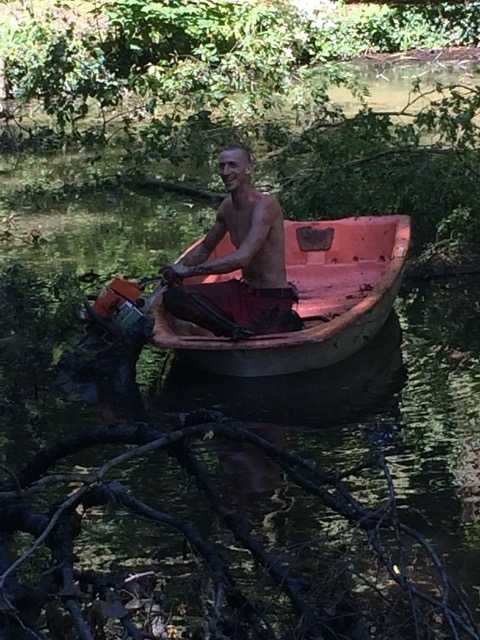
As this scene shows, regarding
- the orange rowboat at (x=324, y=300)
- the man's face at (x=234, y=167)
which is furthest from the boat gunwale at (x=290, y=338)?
the man's face at (x=234, y=167)

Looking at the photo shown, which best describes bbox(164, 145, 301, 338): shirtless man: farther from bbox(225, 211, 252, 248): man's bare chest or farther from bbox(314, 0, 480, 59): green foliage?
bbox(314, 0, 480, 59): green foliage

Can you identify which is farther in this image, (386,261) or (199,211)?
(199,211)

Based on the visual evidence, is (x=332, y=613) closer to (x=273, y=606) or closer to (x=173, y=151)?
(x=273, y=606)

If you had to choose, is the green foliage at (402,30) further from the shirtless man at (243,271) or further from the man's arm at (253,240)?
the man's arm at (253,240)

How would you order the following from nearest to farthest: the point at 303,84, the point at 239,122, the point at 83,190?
the point at 83,190, the point at 239,122, the point at 303,84

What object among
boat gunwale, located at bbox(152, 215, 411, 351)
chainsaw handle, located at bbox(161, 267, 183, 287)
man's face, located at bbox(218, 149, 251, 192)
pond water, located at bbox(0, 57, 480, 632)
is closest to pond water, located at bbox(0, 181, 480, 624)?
pond water, located at bbox(0, 57, 480, 632)

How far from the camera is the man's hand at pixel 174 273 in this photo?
877cm

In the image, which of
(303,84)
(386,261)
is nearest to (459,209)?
(386,261)

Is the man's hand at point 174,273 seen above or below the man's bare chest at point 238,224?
below

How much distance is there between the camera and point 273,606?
4.04 metres

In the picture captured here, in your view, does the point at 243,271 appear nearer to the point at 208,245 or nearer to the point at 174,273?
the point at 208,245

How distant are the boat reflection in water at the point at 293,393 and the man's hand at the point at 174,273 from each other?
2.39ft

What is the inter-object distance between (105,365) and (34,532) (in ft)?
17.8

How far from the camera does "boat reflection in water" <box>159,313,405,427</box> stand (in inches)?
342
